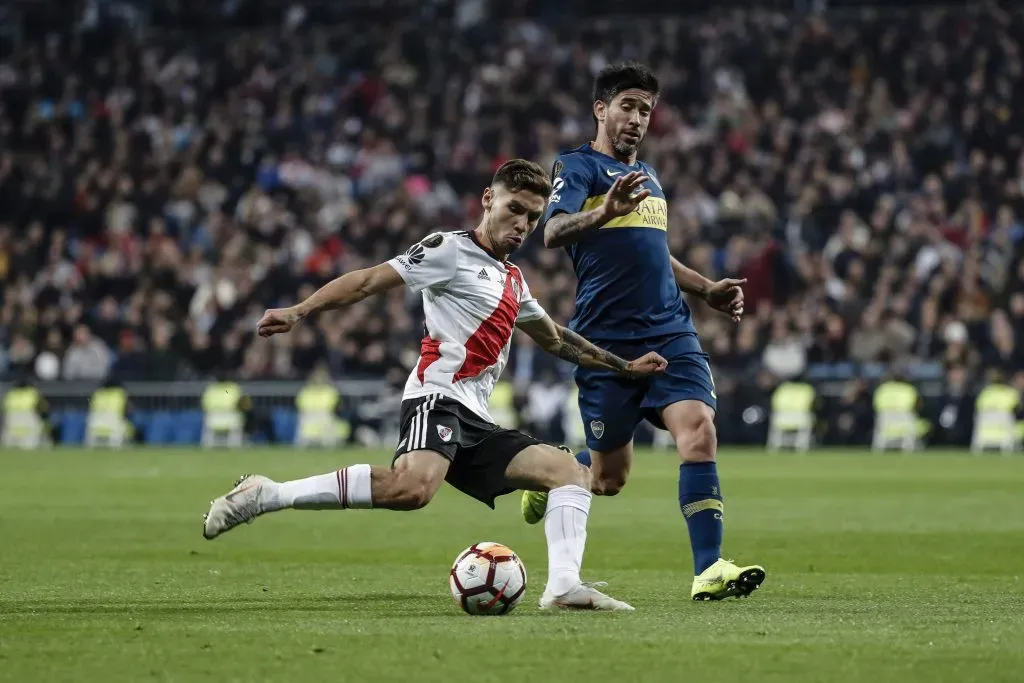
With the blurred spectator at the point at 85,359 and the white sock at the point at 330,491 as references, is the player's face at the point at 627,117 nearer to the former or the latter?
the white sock at the point at 330,491

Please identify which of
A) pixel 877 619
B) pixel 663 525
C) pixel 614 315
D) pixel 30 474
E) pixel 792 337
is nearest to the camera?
pixel 877 619

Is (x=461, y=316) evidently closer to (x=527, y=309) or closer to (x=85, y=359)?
(x=527, y=309)

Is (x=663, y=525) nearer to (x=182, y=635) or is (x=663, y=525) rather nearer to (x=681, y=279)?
(x=681, y=279)

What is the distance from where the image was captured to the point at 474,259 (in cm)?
758

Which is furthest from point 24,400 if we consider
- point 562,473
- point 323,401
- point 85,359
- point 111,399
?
point 562,473

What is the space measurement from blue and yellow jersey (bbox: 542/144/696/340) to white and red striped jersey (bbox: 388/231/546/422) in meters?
0.75

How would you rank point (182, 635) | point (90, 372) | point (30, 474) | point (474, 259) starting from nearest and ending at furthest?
point (182, 635) < point (474, 259) < point (30, 474) < point (90, 372)

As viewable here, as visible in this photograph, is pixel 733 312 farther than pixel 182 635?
Yes

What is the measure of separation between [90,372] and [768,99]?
12.3 meters

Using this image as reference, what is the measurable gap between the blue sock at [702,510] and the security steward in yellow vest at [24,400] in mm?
21041

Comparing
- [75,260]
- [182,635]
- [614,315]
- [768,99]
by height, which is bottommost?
[182,635]

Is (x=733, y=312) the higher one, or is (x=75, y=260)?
(x=75, y=260)

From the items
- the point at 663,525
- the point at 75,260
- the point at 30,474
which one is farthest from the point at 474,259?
the point at 75,260

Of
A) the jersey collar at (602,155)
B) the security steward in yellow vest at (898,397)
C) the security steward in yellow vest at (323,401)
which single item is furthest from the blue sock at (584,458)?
the security steward in yellow vest at (323,401)
